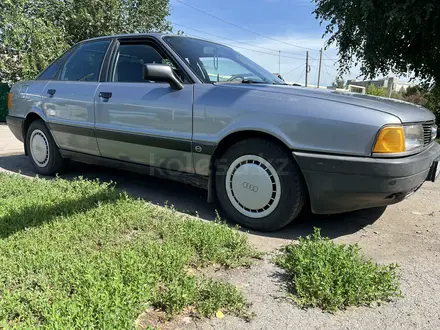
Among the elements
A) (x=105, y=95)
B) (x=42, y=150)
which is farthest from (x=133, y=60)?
(x=42, y=150)

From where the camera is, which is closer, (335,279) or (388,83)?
(335,279)

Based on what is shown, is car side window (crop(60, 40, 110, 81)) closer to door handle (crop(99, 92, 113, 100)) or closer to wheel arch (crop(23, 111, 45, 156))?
door handle (crop(99, 92, 113, 100))

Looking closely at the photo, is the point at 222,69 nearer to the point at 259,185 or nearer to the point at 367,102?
the point at 259,185

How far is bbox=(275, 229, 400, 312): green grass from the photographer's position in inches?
82.5

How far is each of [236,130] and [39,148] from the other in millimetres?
3061

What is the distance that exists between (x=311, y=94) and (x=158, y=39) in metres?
1.67

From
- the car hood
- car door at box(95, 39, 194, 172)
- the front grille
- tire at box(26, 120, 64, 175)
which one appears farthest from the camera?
tire at box(26, 120, 64, 175)

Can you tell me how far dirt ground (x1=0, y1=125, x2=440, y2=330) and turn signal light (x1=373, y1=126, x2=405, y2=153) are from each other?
787mm

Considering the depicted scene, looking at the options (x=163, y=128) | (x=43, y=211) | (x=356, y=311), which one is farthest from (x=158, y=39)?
(x=356, y=311)

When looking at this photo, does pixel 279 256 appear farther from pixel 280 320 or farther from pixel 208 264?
pixel 280 320

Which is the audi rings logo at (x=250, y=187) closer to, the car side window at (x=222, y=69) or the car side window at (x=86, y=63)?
the car side window at (x=222, y=69)

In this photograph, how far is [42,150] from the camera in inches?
191

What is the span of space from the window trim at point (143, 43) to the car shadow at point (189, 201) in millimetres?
1196

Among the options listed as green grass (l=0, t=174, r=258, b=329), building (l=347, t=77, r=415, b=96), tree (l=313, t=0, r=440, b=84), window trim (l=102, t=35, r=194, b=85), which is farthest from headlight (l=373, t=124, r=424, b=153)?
building (l=347, t=77, r=415, b=96)
